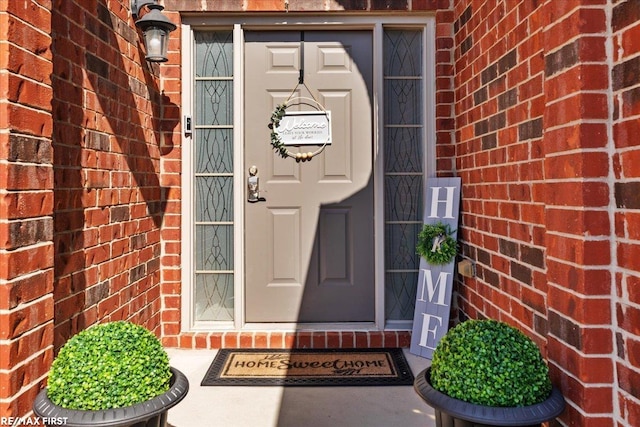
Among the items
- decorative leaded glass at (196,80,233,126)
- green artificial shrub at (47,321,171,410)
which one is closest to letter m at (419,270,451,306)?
decorative leaded glass at (196,80,233,126)

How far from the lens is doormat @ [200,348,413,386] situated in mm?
2543

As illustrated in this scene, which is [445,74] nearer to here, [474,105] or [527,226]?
[474,105]

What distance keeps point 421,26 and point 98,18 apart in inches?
78.1

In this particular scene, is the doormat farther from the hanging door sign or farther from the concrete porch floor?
the hanging door sign

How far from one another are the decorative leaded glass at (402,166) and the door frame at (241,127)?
0.07 m

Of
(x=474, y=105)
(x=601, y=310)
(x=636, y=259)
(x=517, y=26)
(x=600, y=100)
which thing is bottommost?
(x=601, y=310)

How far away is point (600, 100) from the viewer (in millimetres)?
1411

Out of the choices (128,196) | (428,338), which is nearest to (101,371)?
(128,196)

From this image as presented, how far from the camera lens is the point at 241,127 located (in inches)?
121

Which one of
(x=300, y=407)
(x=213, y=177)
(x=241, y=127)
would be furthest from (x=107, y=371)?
(x=241, y=127)

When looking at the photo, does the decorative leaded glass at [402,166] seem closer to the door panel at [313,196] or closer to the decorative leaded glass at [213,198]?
the door panel at [313,196]

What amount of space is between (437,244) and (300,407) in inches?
50.9

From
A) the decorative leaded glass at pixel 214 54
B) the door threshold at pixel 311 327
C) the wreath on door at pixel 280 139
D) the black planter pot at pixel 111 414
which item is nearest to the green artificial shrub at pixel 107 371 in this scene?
the black planter pot at pixel 111 414

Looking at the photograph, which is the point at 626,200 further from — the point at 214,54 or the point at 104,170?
the point at 214,54
